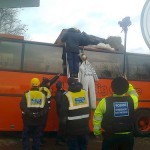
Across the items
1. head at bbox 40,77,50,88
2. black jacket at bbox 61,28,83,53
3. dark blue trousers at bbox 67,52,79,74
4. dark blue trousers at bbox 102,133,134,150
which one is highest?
black jacket at bbox 61,28,83,53

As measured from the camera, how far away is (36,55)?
28.8 ft

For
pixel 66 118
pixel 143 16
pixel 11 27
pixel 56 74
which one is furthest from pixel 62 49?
pixel 11 27

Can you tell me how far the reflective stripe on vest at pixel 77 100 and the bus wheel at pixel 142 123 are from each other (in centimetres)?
522

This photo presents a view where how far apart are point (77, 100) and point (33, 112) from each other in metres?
1.53

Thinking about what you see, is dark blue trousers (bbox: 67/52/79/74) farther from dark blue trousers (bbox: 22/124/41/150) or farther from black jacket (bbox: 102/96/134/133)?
black jacket (bbox: 102/96/134/133)

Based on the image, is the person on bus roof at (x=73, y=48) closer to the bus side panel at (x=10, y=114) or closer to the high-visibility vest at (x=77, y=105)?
the bus side panel at (x=10, y=114)

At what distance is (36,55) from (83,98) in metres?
3.74

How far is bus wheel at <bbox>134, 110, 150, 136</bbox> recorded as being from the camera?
403 inches

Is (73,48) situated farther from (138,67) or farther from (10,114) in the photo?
(138,67)

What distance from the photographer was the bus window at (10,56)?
8.42m

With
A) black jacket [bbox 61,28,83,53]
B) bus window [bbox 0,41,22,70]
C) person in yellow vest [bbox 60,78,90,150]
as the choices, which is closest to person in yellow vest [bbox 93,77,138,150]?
person in yellow vest [bbox 60,78,90,150]

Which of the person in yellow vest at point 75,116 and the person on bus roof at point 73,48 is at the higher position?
the person on bus roof at point 73,48

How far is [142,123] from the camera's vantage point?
10.5 m

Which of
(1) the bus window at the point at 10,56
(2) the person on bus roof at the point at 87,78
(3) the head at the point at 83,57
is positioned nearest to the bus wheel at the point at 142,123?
(2) the person on bus roof at the point at 87,78
